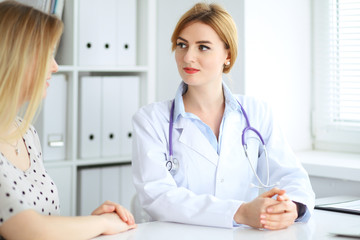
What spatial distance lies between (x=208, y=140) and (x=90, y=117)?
95cm

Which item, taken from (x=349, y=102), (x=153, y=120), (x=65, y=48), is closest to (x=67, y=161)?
(x=65, y=48)

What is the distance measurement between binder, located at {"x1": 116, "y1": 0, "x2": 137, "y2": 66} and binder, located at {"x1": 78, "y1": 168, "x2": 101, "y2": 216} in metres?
0.56

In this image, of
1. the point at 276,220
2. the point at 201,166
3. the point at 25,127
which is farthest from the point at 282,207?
the point at 25,127

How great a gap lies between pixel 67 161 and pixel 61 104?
0.27 m

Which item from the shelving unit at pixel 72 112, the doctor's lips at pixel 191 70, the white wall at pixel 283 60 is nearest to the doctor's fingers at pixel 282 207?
the doctor's lips at pixel 191 70

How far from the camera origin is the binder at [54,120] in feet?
8.87

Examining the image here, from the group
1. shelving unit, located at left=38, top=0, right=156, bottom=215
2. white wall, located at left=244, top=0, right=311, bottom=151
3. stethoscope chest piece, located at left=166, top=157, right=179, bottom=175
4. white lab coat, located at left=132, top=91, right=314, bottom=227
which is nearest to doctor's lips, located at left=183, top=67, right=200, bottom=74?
white lab coat, located at left=132, top=91, right=314, bottom=227

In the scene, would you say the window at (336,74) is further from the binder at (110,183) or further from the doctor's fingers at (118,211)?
the doctor's fingers at (118,211)

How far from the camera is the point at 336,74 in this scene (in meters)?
2.86

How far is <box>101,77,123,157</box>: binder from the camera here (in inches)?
113

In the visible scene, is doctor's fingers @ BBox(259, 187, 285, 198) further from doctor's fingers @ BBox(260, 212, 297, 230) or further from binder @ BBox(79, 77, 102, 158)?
binder @ BBox(79, 77, 102, 158)

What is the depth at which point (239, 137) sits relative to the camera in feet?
6.77

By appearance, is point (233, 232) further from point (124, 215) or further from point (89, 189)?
point (89, 189)

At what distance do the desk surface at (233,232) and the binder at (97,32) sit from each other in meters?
1.27
